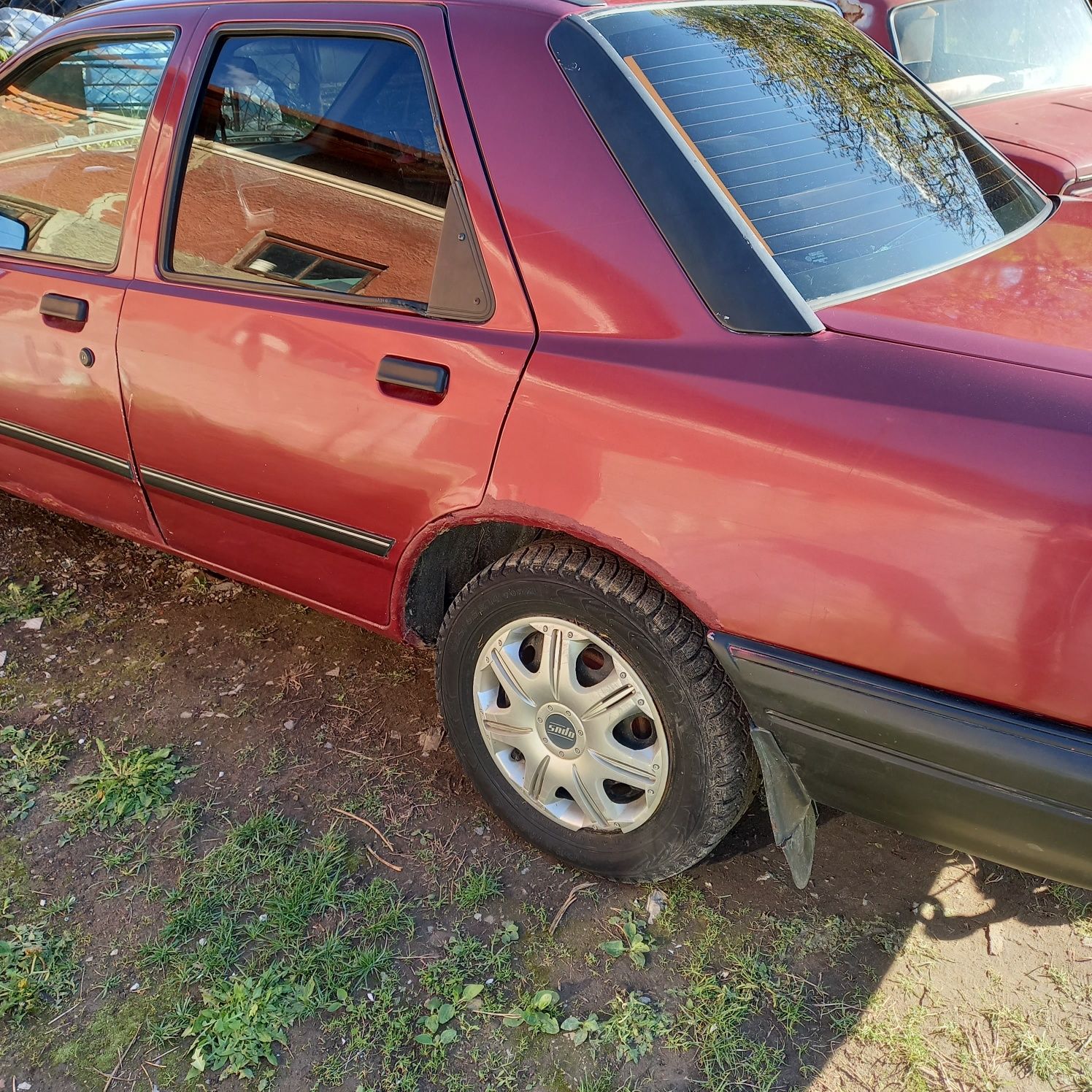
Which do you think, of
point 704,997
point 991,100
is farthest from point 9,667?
point 991,100

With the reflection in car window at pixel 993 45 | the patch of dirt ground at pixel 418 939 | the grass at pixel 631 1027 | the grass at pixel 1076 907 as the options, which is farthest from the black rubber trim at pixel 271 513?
the reflection in car window at pixel 993 45

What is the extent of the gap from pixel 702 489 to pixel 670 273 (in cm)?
40

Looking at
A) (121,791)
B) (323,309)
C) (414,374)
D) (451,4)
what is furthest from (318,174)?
(121,791)

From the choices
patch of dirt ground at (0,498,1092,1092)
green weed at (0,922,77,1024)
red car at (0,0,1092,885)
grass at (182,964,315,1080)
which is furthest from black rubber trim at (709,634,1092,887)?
green weed at (0,922,77,1024)

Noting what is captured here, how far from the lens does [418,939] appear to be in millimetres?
2184

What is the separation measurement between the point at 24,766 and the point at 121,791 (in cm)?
31

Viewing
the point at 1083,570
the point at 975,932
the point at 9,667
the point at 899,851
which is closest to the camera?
the point at 1083,570

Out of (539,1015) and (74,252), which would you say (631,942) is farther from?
(74,252)

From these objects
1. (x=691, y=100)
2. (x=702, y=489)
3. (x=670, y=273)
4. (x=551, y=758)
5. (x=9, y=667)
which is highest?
(x=691, y=100)

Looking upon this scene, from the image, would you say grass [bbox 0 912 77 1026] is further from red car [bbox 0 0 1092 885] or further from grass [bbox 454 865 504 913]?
red car [bbox 0 0 1092 885]

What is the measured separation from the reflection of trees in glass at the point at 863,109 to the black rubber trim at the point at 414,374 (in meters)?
0.89

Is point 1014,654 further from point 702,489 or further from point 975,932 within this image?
point 975,932

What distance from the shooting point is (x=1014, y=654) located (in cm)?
157

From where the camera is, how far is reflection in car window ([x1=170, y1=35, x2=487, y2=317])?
2115 mm
